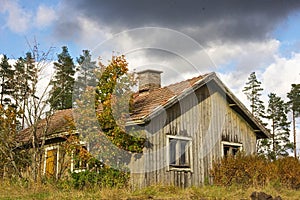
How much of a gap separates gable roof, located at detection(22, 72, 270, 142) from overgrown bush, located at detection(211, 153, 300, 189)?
9.02 feet

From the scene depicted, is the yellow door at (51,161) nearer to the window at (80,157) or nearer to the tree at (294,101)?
the window at (80,157)

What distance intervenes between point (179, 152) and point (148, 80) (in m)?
4.46

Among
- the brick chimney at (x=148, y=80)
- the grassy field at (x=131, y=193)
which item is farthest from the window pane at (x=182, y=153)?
the brick chimney at (x=148, y=80)

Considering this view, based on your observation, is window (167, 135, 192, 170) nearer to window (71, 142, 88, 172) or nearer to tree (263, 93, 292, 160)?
window (71, 142, 88, 172)

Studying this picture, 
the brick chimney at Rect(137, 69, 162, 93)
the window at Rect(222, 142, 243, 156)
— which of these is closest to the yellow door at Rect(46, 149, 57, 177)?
the brick chimney at Rect(137, 69, 162, 93)

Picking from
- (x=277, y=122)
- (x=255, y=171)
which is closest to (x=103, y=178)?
(x=255, y=171)

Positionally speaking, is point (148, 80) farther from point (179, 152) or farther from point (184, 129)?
point (179, 152)

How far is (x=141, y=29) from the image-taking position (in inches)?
784

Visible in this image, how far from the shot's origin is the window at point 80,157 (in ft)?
55.6

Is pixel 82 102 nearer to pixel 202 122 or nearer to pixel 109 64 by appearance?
pixel 109 64

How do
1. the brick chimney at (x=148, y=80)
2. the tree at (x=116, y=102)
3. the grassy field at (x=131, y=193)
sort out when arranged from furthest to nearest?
the brick chimney at (x=148, y=80)
the tree at (x=116, y=102)
the grassy field at (x=131, y=193)

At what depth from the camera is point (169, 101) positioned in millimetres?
17500

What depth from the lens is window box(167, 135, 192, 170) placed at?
17.7 meters

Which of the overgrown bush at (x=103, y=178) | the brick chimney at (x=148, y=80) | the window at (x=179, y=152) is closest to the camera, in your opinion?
the overgrown bush at (x=103, y=178)
